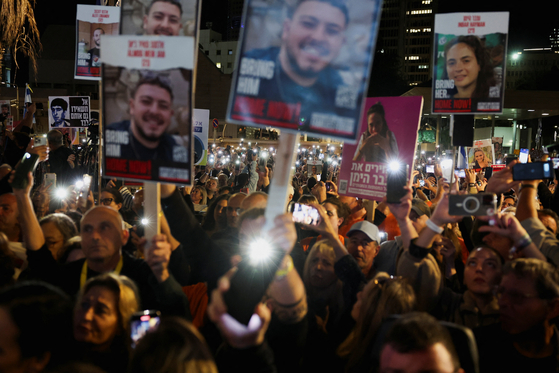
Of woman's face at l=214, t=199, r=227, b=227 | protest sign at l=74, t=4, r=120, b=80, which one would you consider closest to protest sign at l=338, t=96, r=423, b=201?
woman's face at l=214, t=199, r=227, b=227

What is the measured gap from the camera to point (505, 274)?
2.90 m

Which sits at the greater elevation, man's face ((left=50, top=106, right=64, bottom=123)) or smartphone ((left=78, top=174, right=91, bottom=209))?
man's face ((left=50, top=106, right=64, bottom=123))

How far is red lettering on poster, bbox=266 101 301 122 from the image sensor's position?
101 inches

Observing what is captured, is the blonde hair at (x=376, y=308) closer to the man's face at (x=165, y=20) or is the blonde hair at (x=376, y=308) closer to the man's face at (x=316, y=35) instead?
the man's face at (x=316, y=35)

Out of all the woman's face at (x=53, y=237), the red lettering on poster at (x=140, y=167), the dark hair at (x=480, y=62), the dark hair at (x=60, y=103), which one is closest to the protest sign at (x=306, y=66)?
the red lettering on poster at (x=140, y=167)

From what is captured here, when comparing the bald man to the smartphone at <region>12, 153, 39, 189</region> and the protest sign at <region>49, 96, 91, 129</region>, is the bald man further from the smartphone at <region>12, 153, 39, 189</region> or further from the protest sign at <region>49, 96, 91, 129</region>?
the protest sign at <region>49, 96, 91, 129</region>

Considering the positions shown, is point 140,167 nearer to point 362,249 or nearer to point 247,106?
point 247,106

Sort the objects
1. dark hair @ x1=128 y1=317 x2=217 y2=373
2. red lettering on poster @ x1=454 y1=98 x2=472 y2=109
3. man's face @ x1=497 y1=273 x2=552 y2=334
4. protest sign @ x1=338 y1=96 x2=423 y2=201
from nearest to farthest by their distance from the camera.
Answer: dark hair @ x1=128 y1=317 x2=217 y2=373, man's face @ x1=497 y1=273 x2=552 y2=334, protest sign @ x1=338 y1=96 x2=423 y2=201, red lettering on poster @ x1=454 y1=98 x2=472 y2=109

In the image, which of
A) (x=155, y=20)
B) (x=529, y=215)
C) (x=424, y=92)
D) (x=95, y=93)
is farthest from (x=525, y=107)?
(x=95, y=93)

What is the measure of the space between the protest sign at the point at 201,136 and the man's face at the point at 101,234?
622cm

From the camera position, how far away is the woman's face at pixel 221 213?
568 centimetres

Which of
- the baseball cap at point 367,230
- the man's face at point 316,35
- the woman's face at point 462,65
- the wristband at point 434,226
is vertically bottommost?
the baseball cap at point 367,230

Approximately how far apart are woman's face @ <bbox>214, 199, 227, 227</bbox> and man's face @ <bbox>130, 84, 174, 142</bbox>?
269 centimetres

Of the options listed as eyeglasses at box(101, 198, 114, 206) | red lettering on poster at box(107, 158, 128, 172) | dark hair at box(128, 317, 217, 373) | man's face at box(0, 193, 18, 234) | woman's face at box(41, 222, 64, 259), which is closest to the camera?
dark hair at box(128, 317, 217, 373)
